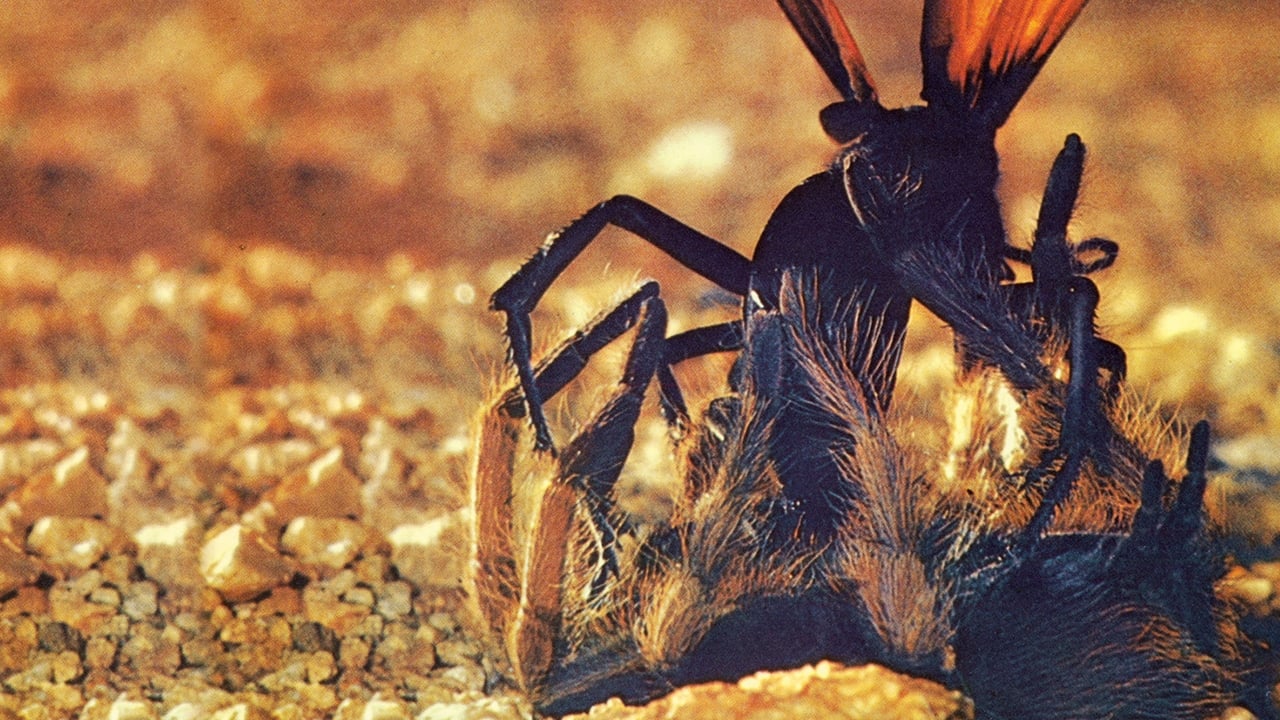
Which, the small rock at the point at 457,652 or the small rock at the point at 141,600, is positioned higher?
the small rock at the point at 141,600

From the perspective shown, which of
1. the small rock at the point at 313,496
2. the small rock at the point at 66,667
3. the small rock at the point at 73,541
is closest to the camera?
the small rock at the point at 66,667

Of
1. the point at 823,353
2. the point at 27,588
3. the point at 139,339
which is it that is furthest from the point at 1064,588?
the point at 139,339

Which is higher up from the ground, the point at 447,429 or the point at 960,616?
the point at 447,429

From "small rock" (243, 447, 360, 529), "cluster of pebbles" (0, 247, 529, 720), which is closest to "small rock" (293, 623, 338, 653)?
"cluster of pebbles" (0, 247, 529, 720)

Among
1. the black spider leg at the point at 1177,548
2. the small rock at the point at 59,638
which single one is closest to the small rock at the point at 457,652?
the small rock at the point at 59,638

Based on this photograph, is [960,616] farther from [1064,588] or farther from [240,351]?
[240,351]

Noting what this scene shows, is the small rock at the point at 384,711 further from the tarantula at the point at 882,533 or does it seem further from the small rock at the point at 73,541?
the small rock at the point at 73,541

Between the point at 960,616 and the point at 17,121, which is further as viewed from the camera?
the point at 17,121

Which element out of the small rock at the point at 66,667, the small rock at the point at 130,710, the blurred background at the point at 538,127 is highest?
the blurred background at the point at 538,127
